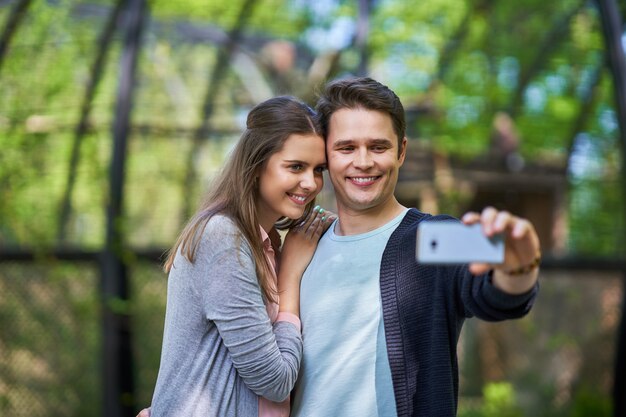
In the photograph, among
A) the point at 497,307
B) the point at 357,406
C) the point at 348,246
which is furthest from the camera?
the point at 348,246

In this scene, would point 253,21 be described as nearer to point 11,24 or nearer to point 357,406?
point 11,24

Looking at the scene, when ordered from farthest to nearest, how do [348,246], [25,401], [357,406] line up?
1. [25,401]
2. [348,246]
3. [357,406]

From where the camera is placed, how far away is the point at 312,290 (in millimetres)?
2180

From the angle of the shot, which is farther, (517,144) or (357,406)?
(517,144)

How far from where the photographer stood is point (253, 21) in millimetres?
4488

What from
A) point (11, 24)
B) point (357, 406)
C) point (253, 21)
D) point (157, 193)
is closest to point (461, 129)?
point (253, 21)

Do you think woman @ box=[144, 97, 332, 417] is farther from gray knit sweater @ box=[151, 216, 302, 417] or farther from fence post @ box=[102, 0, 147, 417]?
fence post @ box=[102, 0, 147, 417]

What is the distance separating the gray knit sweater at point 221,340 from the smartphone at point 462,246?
0.62m

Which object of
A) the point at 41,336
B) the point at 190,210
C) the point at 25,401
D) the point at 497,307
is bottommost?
the point at 25,401

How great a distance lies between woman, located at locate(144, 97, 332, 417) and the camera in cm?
201

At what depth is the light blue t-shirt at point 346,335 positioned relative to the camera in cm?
202

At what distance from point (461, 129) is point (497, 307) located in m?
2.91

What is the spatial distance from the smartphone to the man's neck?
27.1 inches

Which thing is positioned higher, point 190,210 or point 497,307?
point 190,210
